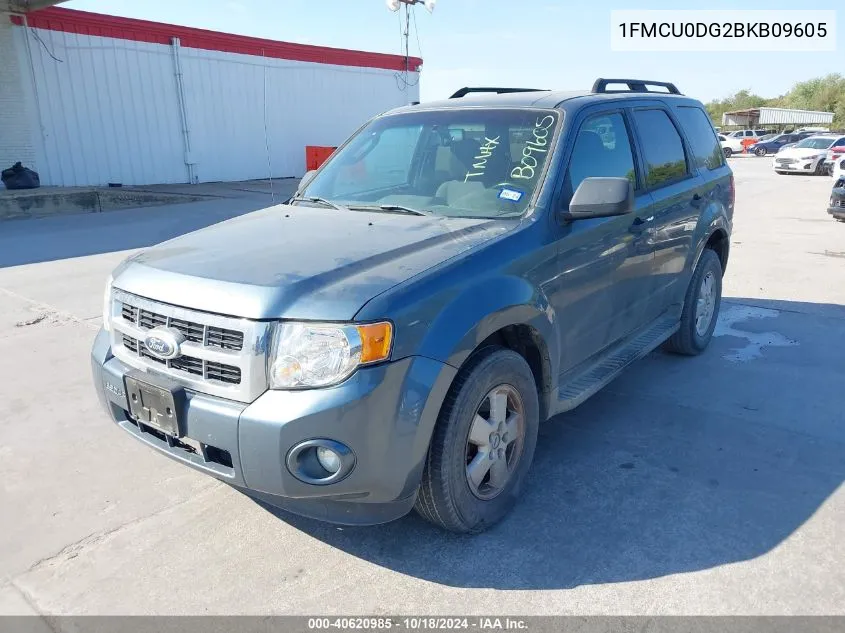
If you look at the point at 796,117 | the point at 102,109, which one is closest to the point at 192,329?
the point at 102,109

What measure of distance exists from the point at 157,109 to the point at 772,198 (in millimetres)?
16739

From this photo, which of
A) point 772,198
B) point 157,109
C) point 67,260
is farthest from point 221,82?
point 772,198

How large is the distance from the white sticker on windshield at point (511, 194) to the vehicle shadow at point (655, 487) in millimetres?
1444

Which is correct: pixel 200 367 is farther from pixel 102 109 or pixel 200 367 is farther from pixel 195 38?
pixel 195 38

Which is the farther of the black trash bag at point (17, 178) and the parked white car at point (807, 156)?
the parked white car at point (807, 156)

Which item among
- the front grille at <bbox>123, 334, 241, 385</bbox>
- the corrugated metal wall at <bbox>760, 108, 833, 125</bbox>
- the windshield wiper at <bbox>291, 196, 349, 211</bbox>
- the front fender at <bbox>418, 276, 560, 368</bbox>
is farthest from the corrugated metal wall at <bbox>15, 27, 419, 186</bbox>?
the corrugated metal wall at <bbox>760, 108, 833, 125</bbox>

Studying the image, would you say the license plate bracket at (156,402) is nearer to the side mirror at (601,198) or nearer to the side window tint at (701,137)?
the side mirror at (601,198)

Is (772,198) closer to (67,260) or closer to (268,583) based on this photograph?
(67,260)

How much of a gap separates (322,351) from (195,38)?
19284mm

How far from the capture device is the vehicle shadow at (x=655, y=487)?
9.39 ft

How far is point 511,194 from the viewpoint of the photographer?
3432 millimetres

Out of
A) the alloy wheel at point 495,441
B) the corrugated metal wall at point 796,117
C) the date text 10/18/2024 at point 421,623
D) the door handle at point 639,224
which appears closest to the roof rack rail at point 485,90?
the door handle at point 639,224

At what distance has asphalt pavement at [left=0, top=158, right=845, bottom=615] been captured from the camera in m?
2.65

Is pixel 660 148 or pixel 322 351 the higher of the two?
pixel 660 148
